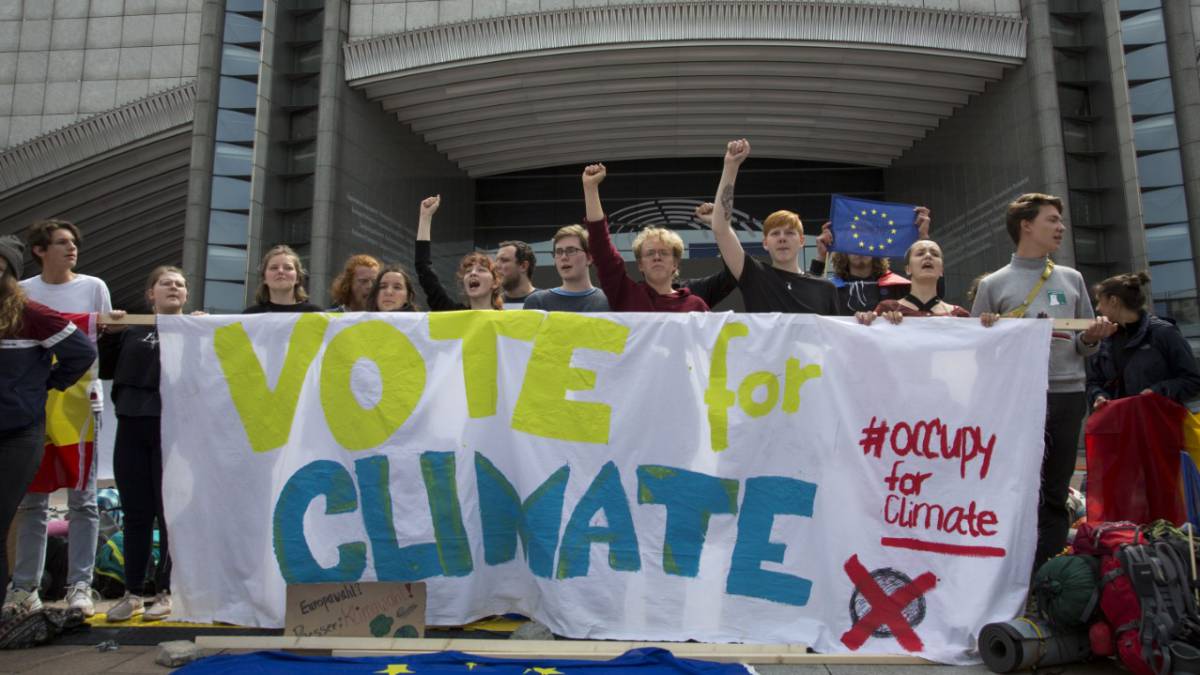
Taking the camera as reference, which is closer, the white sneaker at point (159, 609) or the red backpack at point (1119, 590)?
the red backpack at point (1119, 590)

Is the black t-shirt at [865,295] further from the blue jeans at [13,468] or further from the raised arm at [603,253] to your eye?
the blue jeans at [13,468]

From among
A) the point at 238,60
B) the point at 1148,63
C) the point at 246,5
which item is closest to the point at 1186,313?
the point at 1148,63

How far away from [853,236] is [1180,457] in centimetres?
203

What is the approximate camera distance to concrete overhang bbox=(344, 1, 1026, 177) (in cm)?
1597

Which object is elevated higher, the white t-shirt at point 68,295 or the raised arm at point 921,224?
the raised arm at point 921,224

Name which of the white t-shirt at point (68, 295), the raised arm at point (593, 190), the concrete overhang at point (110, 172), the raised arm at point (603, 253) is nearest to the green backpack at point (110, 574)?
the white t-shirt at point (68, 295)

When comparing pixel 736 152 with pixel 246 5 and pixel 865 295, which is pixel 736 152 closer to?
pixel 865 295

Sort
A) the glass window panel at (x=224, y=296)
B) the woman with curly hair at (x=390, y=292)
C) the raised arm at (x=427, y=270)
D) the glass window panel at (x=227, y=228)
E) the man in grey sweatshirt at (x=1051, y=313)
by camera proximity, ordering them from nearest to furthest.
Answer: the man in grey sweatshirt at (x=1051, y=313)
the woman with curly hair at (x=390, y=292)
the raised arm at (x=427, y=270)
the glass window panel at (x=224, y=296)
the glass window panel at (x=227, y=228)

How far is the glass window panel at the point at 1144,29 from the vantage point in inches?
595

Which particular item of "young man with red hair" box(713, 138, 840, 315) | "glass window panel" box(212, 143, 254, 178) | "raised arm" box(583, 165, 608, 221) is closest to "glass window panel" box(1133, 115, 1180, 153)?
"young man with red hair" box(713, 138, 840, 315)

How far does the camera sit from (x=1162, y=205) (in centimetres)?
1484

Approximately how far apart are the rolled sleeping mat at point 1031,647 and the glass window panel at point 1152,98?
1503cm

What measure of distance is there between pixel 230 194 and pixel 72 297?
1376cm

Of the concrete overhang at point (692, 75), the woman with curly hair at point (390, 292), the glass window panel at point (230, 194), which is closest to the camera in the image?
the woman with curly hair at point (390, 292)
